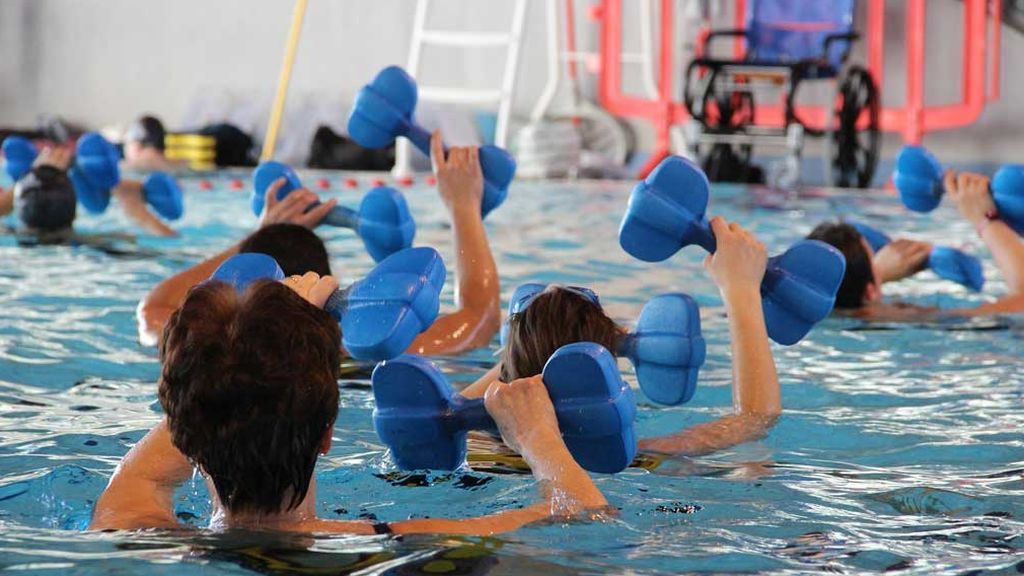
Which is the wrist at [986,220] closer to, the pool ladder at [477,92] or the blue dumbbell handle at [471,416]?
the blue dumbbell handle at [471,416]

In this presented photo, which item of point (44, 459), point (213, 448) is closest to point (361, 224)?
point (44, 459)

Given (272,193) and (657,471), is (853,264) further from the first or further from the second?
(657,471)

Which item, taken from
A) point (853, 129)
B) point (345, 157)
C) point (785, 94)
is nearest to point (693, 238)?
point (785, 94)

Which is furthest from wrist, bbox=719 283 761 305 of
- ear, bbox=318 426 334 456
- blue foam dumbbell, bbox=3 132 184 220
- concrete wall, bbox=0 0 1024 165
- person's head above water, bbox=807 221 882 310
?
concrete wall, bbox=0 0 1024 165

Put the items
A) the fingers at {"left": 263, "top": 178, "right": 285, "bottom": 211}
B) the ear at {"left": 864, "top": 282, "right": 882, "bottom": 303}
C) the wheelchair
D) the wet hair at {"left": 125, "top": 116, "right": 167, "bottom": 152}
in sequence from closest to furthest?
the fingers at {"left": 263, "top": 178, "right": 285, "bottom": 211}
the ear at {"left": 864, "top": 282, "right": 882, "bottom": 303}
the wheelchair
the wet hair at {"left": 125, "top": 116, "right": 167, "bottom": 152}

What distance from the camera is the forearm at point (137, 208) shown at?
5711 millimetres

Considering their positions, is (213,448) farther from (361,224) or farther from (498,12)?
(498,12)

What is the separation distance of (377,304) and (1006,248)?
2757mm

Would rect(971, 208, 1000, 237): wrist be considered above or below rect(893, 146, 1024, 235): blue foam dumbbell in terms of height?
below

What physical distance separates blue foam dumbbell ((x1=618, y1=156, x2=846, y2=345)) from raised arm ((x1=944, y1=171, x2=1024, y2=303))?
1612 millimetres

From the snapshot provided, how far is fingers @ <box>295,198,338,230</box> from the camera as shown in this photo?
11.7 ft

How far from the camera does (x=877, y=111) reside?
953 cm

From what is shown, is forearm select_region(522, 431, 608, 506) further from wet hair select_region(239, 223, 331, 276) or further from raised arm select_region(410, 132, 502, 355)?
raised arm select_region(410, 132, 502, 355)

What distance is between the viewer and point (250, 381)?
170 cm
